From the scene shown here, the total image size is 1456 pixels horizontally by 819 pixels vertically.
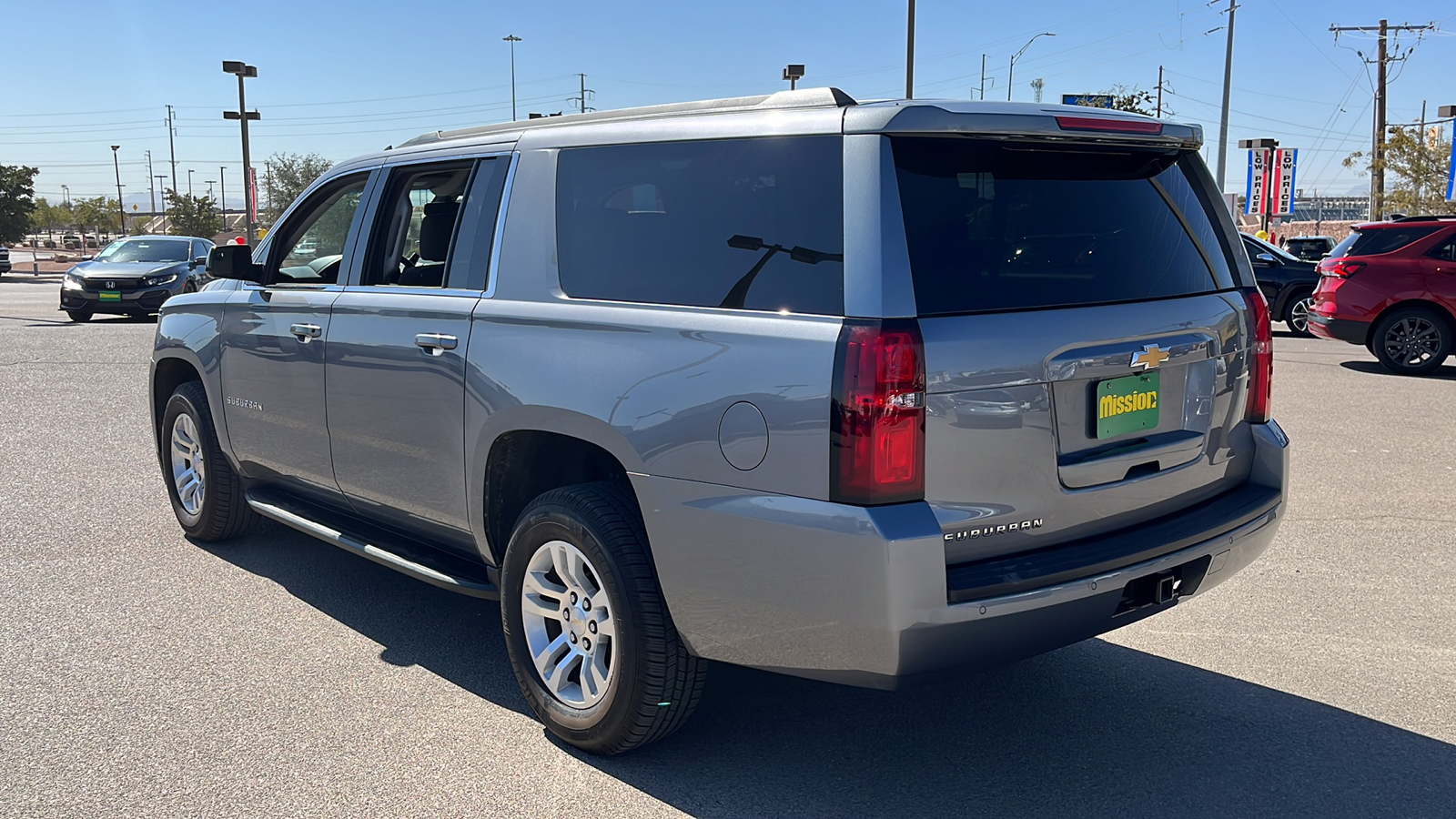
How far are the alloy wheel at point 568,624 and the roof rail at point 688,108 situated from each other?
1.40m

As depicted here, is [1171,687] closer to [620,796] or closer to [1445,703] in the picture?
[1445,703]

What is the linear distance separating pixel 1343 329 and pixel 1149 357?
1183 cm

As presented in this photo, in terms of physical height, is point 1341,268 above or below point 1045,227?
below

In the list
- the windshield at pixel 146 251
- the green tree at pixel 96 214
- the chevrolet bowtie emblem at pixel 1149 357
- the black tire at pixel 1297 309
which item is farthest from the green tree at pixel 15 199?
the chevrolet bowtie emblem at pixel 1149 357

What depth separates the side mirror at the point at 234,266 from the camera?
529cm

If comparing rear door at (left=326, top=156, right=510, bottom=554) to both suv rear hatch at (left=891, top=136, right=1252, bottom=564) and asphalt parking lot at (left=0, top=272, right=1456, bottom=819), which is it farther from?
suv rear hatch at (left=891, top=136, right=1252, bottom=564)

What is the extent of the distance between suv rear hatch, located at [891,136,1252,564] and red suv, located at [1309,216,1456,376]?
36.0 feet

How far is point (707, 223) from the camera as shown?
11.3ft

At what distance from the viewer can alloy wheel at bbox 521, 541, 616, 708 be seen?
3.63 m

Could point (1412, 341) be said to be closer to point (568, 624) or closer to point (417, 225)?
point (417, 225)

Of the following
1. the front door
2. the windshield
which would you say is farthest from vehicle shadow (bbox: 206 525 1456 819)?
the windshield

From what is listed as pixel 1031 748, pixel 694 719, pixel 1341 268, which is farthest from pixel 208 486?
pixel 1341 268

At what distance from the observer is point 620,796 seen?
11.3ft

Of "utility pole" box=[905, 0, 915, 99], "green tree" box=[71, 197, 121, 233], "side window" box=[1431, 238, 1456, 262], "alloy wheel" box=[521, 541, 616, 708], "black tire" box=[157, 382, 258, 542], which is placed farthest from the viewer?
"green tree" box=[71, 197, 121, 233]
